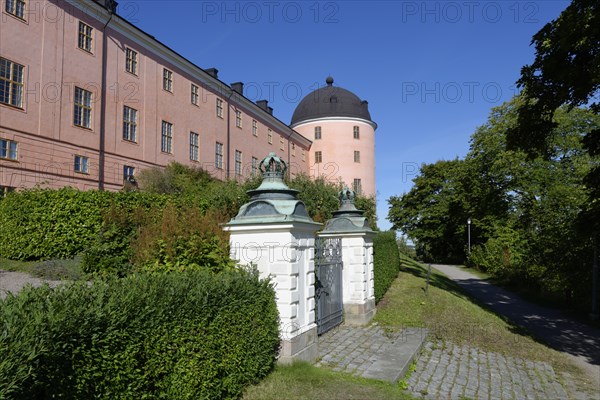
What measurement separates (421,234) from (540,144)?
36.5m

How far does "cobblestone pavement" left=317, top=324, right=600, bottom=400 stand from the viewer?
6301mm

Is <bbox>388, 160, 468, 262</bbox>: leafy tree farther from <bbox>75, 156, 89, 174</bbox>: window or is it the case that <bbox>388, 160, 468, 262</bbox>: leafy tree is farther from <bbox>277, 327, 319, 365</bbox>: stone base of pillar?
<bbox>277, 327, 319, 365</bbox>: stone base of pillar

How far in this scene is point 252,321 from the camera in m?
5.47

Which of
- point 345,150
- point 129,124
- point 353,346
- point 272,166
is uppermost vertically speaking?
point 345,150

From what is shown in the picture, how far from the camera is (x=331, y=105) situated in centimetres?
4909

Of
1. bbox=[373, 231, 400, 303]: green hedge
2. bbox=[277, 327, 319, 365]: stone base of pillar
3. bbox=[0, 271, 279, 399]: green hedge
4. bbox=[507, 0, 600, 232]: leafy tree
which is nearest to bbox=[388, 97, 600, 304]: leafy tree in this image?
bbox=[507, 0, 600, 232]: leafy tree

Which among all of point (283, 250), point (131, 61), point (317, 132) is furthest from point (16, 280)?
point (317, 132)

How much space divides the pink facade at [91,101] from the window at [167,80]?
84 mm

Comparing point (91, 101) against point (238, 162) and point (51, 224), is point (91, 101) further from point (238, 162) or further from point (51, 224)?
point (238, 162)

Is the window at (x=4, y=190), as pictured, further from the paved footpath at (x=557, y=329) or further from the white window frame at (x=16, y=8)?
the paved footpath at (x=557, y=329)

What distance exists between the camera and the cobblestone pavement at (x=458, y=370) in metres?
6.30

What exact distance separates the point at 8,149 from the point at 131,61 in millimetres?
9270

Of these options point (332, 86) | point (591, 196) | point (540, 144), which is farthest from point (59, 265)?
point (332, 86)

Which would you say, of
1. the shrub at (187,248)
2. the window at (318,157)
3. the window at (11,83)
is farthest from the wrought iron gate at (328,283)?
the window at (318,157)
